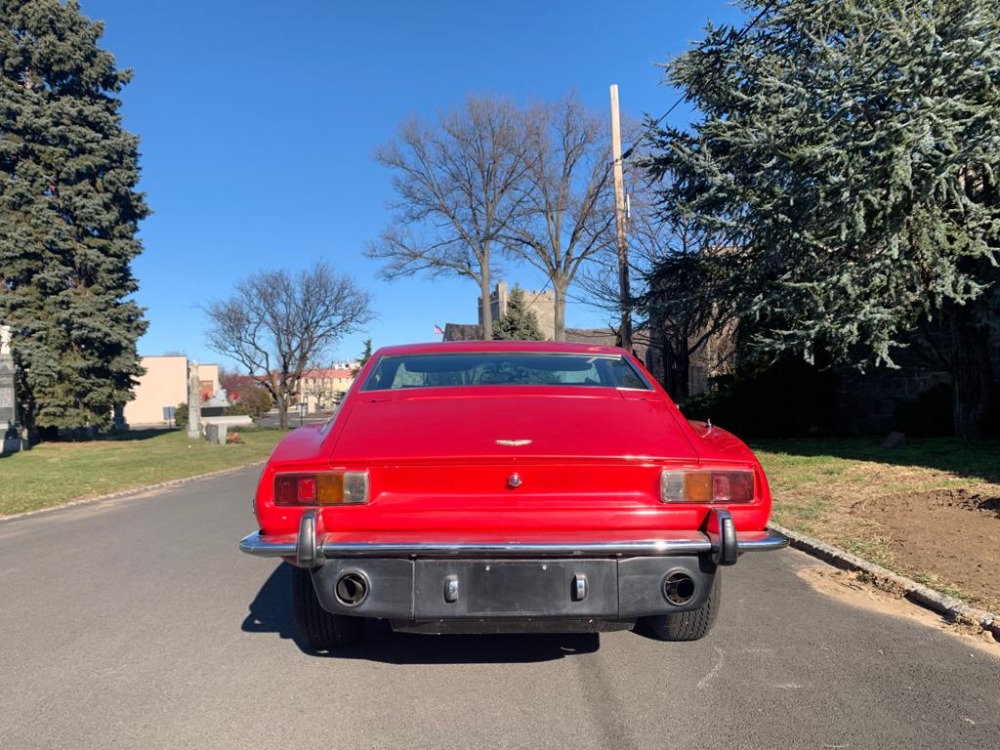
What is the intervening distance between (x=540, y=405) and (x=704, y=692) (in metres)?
1.54

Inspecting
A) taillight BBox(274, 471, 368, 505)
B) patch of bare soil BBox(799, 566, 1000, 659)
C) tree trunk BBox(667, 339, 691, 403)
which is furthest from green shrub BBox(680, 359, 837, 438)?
taillight BBox(274, 471, 368, 505)

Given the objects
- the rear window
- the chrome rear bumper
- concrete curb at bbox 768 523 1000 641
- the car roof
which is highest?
the car roof

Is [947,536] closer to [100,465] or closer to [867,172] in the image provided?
[867,172]

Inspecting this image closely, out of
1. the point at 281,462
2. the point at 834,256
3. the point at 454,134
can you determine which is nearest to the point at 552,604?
the point at 281,462

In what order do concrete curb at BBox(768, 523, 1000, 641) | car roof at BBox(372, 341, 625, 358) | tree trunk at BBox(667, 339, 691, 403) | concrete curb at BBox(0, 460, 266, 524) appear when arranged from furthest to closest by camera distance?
tree trunk at BBox(667, 339, 691, 403) < concrete curb at BBox(0, 460, 266, 524) < car roof at BBox(372, 341, 625, 358) < concrete curb at BBox(768, 523, 1000, 641)

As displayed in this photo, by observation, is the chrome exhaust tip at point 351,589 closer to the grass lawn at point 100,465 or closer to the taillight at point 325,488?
the taillight at point 325,488

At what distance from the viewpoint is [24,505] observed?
1017cm

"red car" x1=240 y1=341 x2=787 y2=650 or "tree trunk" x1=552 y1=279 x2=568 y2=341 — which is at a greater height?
"tree trunk" x1=552 y1=279 x2=568 y2=341

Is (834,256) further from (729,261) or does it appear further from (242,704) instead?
(242,704)

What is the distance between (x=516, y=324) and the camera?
136ft

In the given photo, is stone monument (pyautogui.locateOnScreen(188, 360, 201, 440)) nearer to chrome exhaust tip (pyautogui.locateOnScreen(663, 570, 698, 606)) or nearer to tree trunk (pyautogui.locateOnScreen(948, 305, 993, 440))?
tree trunk (pyautogui.locateOnScreen(948, 305, 993, 440))

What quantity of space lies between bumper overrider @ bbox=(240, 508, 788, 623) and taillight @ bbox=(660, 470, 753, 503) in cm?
17

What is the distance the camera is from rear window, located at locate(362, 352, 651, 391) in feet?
14.3

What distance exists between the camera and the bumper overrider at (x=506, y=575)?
3047 mm
